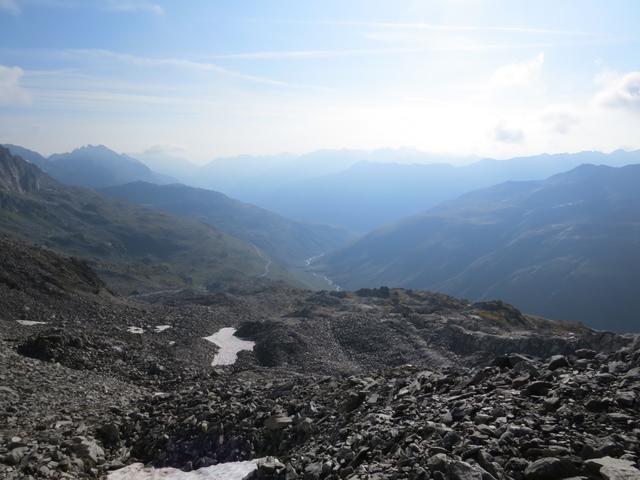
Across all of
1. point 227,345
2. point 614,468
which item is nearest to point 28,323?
point 227,345

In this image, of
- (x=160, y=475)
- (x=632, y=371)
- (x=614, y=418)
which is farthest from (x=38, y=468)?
(x=632, y=371)

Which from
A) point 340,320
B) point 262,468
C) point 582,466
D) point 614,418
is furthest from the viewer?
point 340,320

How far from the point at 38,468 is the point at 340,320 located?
5529 cm

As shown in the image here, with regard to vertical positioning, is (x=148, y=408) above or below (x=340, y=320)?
above

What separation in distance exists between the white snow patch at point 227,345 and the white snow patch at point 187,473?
94.0 feet

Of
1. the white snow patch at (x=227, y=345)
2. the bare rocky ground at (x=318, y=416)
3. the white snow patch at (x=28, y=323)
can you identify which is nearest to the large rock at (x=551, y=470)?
the bare rocky ground at (x=318, y=416)

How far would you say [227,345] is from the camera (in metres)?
54.5

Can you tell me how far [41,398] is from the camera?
2189 centimetres

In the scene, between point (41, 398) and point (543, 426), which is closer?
point (543, 426)

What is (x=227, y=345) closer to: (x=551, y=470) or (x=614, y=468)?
(x=551, y=470)

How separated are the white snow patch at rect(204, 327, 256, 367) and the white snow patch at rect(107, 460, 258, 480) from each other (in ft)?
94.0

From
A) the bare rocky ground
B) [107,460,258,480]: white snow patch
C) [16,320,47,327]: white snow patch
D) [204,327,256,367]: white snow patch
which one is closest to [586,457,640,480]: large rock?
→ the bare rocky ground

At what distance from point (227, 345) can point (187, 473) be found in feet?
123

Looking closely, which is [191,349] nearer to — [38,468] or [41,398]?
[41,398]
